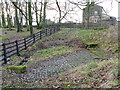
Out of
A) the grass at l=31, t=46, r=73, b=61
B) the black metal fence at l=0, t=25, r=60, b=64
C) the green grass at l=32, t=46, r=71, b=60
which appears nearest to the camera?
the black metal fence at l=0, t=25, r=60, b=64

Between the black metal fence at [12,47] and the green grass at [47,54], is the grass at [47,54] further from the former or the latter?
the black metal fence at [12,47]

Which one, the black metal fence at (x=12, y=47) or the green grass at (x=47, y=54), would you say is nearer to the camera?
the black metal fence at (x=12, y=47)

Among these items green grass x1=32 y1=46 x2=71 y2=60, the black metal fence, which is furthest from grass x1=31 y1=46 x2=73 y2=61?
the black metal fence

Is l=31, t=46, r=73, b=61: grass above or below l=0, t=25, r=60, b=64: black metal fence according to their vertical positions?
below

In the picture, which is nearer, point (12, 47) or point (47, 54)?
point (47, 54)

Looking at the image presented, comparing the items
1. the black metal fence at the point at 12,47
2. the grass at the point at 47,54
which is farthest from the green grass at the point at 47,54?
the black metal fence at the point at 12,47

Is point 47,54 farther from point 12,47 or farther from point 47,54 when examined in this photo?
point 12,47

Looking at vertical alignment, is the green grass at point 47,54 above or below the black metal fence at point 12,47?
below


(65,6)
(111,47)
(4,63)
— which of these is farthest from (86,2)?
(4,63)

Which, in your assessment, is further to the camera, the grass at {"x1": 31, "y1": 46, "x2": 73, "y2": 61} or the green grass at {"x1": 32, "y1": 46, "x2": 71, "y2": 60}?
the green grass at {"x1": 32, "y1": 46, "x2": 71, "y2": 60}

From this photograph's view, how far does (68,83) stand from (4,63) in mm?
5310

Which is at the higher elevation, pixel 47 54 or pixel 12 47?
pixel 12 47

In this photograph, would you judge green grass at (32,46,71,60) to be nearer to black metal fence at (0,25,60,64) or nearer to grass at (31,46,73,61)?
grass at (31,46,73,61)

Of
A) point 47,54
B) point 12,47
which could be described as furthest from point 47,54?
point 12,47
